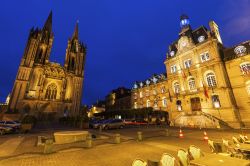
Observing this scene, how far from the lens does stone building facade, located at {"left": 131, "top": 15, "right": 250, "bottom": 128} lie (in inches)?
941

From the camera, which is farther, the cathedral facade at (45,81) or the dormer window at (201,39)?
the cathedral facade at (45,81)

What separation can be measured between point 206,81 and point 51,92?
158 feet

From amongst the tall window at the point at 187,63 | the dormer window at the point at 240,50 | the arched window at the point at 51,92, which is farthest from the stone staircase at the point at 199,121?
the arched window at the point at 51,92

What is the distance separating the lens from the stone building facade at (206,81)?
2391cm

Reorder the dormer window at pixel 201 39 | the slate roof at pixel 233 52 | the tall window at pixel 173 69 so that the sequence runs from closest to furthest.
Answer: the slate roof at pixel 233 52 < the dormer window at pixel 201 39 < the tall window at pixel 173 69

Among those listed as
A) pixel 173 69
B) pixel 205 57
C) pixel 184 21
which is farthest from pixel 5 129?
pixel 184 21

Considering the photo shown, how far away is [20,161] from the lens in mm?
7168

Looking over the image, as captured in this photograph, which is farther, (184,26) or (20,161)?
(184,26)

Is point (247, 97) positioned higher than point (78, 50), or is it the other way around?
point (78, 50)

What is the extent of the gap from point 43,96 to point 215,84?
49332mm

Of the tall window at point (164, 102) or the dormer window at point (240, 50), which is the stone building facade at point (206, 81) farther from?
the dormer window at point (240, 50)

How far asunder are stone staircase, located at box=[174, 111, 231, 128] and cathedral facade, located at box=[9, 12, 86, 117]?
119ft

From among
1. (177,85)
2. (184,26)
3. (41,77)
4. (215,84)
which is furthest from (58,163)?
(41,77)

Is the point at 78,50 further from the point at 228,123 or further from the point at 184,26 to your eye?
the point at 228,123
